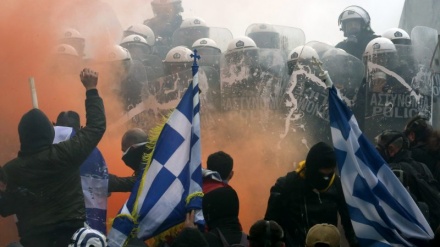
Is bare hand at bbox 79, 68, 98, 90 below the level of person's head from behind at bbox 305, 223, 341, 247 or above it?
above

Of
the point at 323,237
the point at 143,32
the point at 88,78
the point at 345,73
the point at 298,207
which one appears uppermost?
the point at 88,78

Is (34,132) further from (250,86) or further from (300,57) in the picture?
(250,86)

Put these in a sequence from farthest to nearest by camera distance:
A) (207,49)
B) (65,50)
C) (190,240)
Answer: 1. (207,49)
2. (65,50)
3. (190,240)

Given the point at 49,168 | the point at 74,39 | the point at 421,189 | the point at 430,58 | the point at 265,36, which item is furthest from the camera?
the point at 265,36

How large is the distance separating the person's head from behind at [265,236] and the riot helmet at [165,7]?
56.6 feet

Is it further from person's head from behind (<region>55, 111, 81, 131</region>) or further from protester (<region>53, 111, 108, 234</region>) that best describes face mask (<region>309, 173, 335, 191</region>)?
person's head from behind (<region>55, 111, 81, 131</region>)

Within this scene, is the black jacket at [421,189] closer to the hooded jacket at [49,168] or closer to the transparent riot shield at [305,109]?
the hooded jacket at [49,168]

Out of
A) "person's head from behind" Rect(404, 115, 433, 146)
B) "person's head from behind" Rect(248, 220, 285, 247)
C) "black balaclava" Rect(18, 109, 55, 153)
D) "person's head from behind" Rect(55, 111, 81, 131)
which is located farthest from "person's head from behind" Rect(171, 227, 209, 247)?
"person's head from behind" Rect(404, 115, 433, 146)

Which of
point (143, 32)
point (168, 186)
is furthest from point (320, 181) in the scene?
point (143, 32)

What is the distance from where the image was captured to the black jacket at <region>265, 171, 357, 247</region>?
19.9 feet

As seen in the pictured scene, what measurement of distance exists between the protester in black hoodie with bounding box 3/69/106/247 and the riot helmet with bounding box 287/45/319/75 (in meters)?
6.80

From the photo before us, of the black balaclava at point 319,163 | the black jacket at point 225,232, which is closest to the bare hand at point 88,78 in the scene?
the black jacket at point 225,232

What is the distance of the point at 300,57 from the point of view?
41.1ft

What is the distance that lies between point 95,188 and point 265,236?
6.33 feet
